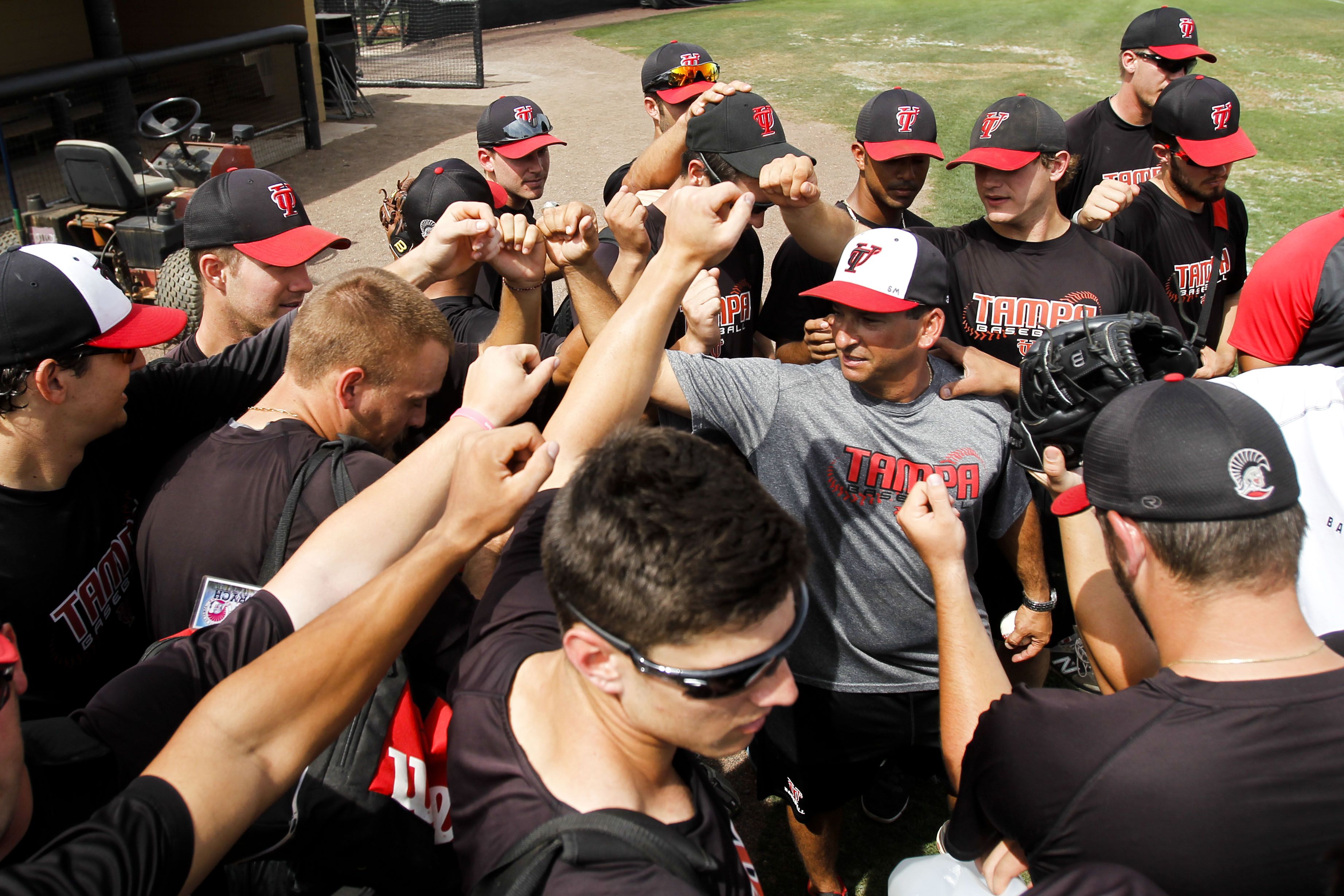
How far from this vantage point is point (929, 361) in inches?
126

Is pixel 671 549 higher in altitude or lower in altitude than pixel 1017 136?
lower

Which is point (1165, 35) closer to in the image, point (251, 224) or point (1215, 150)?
point (1215, 150)

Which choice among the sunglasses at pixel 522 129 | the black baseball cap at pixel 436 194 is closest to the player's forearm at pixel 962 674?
the black baseball cap at pixel 436 194

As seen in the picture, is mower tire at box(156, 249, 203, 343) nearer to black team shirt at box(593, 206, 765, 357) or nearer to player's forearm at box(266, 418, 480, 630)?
black team shirt at box(593, 206, 765, 357)

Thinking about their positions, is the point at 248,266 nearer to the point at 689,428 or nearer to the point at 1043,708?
the point at 689,428

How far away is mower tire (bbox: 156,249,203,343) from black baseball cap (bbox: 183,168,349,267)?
3.16m

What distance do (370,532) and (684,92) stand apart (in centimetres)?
435

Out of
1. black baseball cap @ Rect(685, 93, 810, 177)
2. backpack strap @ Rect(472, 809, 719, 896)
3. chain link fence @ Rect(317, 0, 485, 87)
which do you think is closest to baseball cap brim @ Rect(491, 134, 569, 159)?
black baseball cap @ Rect(685, 93, 810, 177)

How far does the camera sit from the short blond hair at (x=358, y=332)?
259 cm

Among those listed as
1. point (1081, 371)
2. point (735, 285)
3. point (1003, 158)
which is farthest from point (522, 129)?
point (1081, 371)

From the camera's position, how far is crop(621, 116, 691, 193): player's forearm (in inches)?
183

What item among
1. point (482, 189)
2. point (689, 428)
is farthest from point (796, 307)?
point (482, 189)

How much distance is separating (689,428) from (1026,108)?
6.71 ft

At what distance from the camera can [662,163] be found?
4754 millimetres
